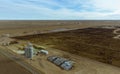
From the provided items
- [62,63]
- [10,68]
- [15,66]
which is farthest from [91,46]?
[10,68]

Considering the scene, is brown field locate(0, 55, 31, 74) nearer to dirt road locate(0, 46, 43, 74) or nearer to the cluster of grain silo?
dirt road locate(0, 46, 43, 74)

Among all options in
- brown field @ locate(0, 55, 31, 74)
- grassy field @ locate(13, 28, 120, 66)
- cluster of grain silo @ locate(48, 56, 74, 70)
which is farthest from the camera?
grassy field @ locate(13, 28, 120, 66)

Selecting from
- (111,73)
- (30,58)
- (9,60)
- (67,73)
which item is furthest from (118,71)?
(9,60)

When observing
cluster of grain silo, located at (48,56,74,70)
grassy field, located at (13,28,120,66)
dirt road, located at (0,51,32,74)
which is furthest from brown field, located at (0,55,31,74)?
grassy field, located at (13,28,120,66)

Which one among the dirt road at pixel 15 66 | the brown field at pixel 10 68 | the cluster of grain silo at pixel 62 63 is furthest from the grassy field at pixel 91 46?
the brown field at pixel 10 68

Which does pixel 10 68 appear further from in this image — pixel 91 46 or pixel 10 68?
pixel 91 46

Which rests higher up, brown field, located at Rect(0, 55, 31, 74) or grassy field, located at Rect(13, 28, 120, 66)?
brown field, located at Rect(0, 55, 31, 74)

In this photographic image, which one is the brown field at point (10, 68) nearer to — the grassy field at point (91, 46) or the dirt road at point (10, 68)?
the dirt road at point (10, 68)

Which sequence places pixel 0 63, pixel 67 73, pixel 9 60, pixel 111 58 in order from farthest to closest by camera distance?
pixel 111 58, pixel 9 60, pixel 0 63, pixel 67 73

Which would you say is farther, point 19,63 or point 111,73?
point 19,63

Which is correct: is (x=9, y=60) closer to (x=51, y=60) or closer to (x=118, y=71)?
(x=51, y=60)

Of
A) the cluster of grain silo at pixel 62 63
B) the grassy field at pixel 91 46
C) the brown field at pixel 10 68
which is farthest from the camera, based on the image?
the grassy field at pixel 91 46
